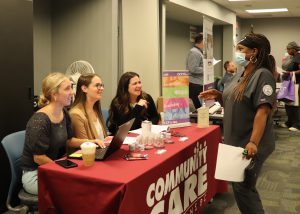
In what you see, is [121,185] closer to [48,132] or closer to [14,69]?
[48,132]

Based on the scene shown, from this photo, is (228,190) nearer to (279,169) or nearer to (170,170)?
(279,169)

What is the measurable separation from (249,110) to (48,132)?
1209mm

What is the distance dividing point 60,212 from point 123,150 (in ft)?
1.70

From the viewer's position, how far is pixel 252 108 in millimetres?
2121

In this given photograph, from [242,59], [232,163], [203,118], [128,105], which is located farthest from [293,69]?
[232,163]

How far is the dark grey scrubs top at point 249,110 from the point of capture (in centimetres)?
205

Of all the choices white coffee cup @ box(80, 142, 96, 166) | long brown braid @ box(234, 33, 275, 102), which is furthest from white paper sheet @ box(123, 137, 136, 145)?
long brown braid @ box(234, 33, 275, 102)

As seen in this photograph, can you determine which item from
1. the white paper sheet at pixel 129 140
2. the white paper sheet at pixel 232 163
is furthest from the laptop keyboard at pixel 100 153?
the white paper sheet at pixel 232 163

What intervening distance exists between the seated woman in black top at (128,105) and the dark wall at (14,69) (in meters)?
0.71

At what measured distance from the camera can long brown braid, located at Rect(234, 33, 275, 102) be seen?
2.09 metres

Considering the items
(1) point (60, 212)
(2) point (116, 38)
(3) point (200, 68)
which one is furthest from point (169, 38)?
(1) point (60, 212)

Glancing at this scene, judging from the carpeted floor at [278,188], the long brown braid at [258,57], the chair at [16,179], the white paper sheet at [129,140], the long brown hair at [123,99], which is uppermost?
the long brown braid at [258,57]

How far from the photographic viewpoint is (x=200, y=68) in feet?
17.4

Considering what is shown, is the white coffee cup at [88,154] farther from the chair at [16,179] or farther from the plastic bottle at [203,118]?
the plastic bottle at [203,118]
